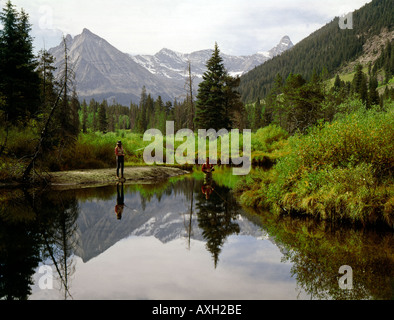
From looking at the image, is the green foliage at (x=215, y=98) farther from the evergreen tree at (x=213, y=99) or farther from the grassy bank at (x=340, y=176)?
the grassy bank at (x=340, y=176)

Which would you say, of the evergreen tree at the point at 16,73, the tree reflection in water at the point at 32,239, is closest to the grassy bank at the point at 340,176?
the tree reflection in water at the point at 32,239

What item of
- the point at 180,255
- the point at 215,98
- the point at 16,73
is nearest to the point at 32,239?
the point at 180,255

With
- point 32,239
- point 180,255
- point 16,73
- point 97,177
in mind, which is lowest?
point 180,255

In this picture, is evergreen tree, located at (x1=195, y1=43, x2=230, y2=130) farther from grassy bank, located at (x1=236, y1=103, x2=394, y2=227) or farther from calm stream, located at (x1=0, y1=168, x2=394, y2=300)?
calm stream, located at (x1=0, y1=168, x2=394, y2=300)

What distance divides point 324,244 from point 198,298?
3975 millimetres

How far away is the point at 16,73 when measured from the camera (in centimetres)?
2386

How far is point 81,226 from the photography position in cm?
913

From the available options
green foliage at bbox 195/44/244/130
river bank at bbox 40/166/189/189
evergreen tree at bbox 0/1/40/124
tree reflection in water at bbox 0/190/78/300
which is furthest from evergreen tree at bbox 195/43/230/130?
tree reflection in water at bbox 0/190/78/300

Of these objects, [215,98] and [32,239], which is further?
[215,98]

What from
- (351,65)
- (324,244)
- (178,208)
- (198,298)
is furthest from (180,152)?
(351,65)

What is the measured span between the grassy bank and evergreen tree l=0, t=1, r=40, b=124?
1933 cm

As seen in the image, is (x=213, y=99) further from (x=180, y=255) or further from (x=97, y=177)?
(x=180, y=255)

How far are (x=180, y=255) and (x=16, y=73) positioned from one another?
23348 mm
